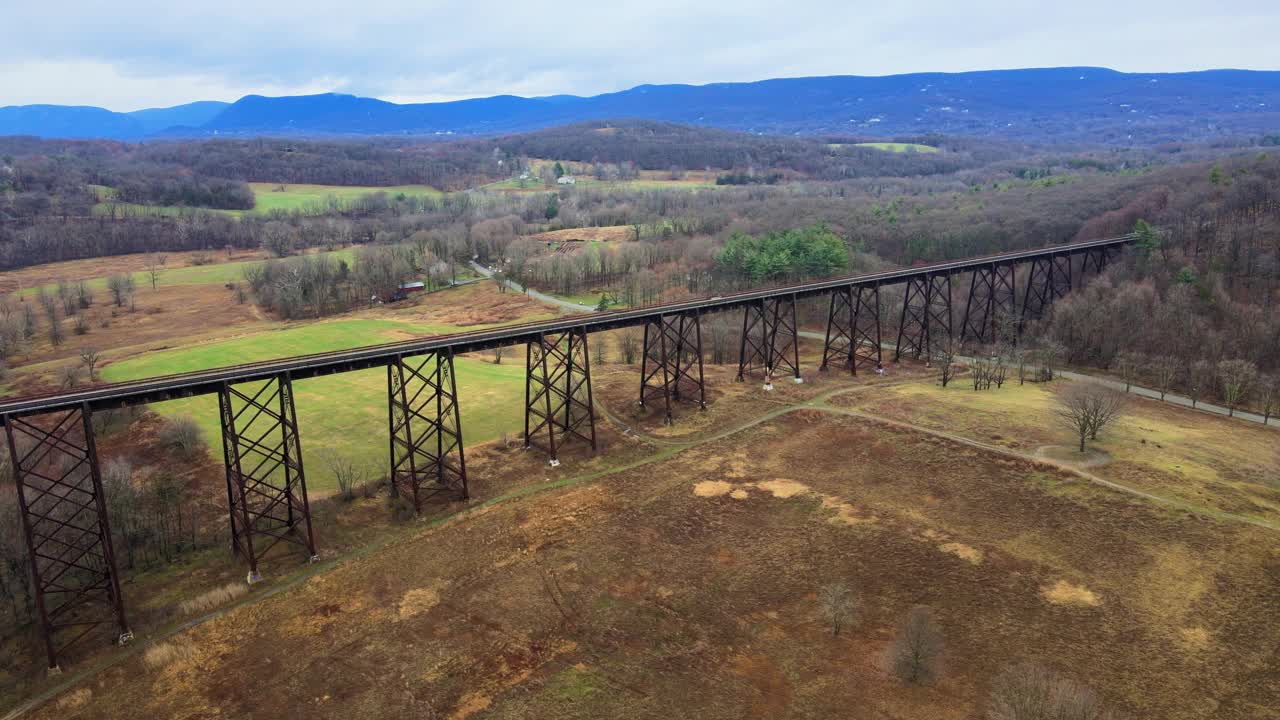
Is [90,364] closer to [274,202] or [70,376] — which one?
[70,376]

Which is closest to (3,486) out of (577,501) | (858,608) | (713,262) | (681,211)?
(577,501)

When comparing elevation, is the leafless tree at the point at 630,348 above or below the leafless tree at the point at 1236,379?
below

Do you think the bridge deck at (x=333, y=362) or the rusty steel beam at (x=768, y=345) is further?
the rusty steel beam at (x=768, y=345)

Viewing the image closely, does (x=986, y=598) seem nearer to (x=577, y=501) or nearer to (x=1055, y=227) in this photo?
(x=577, y=501)

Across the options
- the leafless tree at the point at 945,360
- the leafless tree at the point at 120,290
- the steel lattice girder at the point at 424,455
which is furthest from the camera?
the leafless tree at the point at 120,290

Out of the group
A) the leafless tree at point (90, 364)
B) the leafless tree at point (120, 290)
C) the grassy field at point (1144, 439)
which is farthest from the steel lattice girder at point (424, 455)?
the leafless tree at point (120, 290)

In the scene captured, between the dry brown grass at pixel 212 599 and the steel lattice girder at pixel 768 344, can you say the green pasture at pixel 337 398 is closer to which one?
the dry brown grass at pixel 212 599

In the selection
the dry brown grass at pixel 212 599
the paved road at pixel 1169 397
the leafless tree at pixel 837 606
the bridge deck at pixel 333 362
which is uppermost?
the bridge deck at pixel 333 362
